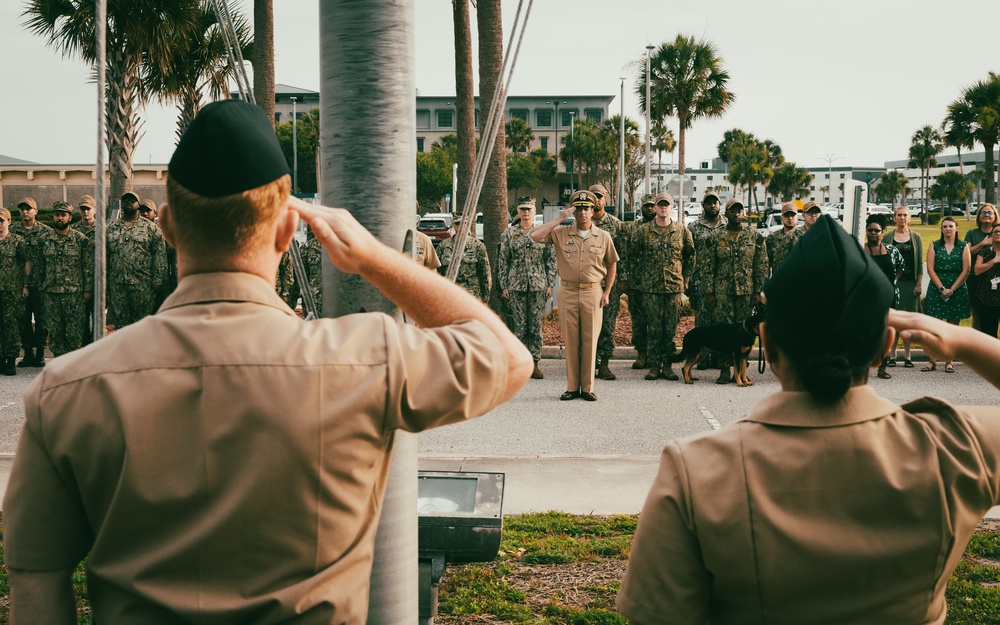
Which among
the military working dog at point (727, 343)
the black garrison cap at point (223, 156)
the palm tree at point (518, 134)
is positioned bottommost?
the military working dog at point (727, 343)

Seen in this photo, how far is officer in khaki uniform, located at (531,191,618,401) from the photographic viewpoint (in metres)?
10.0

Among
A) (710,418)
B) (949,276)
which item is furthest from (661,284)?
(949,276)

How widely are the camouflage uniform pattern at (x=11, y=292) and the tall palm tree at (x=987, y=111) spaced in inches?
1848

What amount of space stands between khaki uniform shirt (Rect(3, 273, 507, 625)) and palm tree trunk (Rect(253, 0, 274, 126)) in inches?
594

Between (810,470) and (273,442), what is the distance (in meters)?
0.91

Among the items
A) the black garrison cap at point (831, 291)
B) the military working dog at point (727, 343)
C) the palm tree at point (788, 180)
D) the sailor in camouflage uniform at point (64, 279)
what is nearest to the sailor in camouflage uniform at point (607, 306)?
the military working dog at point (727, 343)

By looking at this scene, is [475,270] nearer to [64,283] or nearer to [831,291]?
[64,283]

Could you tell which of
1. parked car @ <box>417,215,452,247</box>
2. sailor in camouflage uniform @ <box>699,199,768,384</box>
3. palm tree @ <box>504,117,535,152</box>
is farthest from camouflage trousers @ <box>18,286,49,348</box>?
palm tree @ <box>504,117,535,152</box>

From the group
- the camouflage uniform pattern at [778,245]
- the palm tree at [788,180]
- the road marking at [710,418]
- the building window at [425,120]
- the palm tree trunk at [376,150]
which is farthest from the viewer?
the building window at [425,120]

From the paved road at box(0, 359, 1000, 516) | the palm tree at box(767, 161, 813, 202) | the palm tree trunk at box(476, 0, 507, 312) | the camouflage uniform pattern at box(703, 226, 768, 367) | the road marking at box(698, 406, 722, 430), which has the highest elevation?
the palm tree at box(767, 161, 813, 202)

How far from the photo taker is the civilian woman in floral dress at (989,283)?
1150cm

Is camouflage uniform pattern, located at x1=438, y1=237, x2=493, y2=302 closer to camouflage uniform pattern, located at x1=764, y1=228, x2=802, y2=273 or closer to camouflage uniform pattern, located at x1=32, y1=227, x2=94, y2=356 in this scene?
camouflage uniform pattern, located at x1=764, y1=228, x2=802, y2=273

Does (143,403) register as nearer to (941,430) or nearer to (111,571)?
(111,571)

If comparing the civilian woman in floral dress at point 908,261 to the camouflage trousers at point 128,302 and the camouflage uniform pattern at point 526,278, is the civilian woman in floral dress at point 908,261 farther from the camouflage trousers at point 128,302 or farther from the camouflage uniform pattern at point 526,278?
the camouflage trousers at point 128,302
